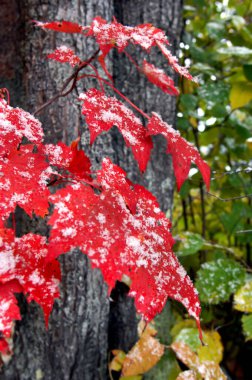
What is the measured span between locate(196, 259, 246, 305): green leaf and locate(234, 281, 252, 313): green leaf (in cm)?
9

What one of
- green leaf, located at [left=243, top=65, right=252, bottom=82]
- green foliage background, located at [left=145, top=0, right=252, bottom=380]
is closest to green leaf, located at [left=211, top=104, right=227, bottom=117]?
green foliage background, located at [left=145, top=0, right=252, bottom=380]

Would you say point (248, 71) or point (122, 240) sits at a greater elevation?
Answer: point (248, 71)

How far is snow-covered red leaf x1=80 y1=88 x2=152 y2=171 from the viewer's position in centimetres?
68

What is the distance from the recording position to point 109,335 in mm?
1297

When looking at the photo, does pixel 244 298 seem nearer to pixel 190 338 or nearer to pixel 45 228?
pixel 190 338

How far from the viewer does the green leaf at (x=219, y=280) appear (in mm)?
1304

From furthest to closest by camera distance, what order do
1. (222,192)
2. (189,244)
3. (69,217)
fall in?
(222,192) → (189,244) → (69,217)

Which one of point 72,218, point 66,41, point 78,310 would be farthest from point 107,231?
point 66,41

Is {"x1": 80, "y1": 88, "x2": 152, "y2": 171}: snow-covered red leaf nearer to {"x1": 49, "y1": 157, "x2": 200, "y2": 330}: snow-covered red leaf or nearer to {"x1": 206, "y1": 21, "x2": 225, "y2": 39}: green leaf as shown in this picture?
{"x1": 49, "y1": 157, "x2": 200, "y2": 330}: snow-covered red leaf

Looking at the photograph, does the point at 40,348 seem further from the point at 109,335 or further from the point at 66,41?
the point at 66,41

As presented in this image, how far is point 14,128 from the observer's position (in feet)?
2.19

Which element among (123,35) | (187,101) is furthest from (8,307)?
(187,101)

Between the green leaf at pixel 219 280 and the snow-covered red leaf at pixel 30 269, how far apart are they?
0.74 metres

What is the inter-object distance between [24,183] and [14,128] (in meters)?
0.11
